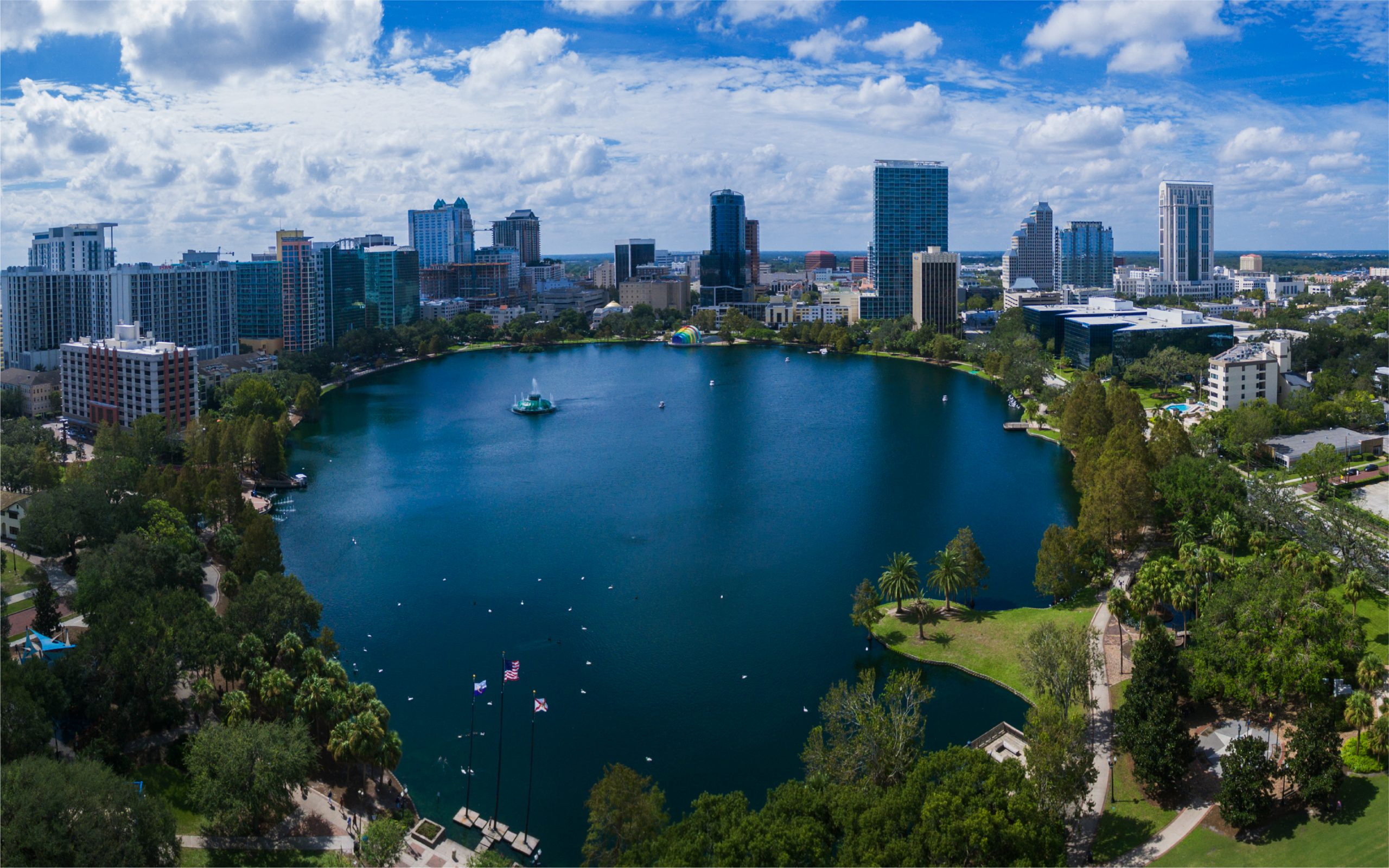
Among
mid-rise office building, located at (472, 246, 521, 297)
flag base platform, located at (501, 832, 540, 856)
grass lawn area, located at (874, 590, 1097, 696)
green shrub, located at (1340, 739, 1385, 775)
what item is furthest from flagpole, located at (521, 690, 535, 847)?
mid-rise office building, located at (472, 246, 521, 297)

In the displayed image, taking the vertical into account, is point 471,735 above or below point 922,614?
below

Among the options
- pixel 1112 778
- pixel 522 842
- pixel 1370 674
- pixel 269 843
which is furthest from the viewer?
pixel 1370 674

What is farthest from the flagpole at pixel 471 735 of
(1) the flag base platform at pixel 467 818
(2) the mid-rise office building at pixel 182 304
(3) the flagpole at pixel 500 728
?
(2) the mid-rise office building at pixel 182 304

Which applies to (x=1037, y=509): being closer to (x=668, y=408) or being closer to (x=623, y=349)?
(x=668, y=408)

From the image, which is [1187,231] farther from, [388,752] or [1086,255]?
[388,752]

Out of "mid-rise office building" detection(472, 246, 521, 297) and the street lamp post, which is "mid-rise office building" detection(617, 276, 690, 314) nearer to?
"mid-rise office building" detection(472, 246, 521, 297)

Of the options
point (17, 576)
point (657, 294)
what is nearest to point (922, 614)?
point (17, 576)

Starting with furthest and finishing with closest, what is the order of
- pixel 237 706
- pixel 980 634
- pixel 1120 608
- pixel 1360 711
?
1. pixel 980 634
2. pixel 1120 608
3. pixel 237 706
4. pixel 1360 711

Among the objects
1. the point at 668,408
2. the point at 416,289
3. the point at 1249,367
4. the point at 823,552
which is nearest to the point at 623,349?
the point at 416,289
